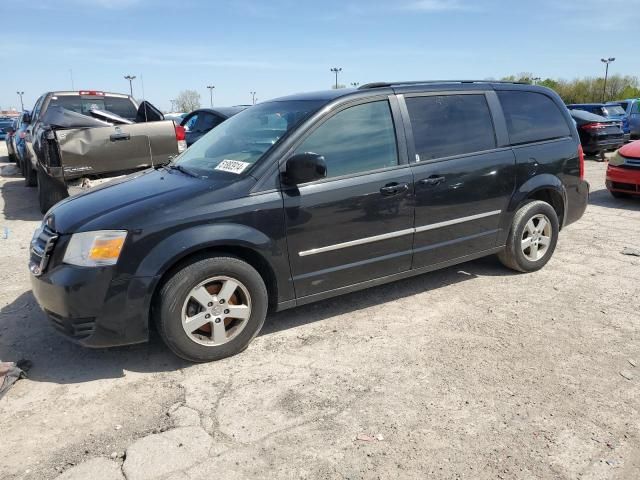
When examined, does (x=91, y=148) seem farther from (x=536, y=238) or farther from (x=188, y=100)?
(x=188, y=100)

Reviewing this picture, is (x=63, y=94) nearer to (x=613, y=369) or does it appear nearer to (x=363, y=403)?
(x=363, y=403)

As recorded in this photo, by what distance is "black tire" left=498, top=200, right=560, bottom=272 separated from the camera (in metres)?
4.86

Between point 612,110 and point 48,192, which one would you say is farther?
point 612,110

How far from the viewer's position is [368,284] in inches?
159

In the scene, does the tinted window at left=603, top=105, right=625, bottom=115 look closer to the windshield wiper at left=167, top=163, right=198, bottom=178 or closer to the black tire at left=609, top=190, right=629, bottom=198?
the black tire at left=609, top=190, right=629, bottom=198

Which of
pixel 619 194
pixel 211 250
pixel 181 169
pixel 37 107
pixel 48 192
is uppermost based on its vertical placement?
pixel 37 107

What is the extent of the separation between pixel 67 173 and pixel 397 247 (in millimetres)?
5098

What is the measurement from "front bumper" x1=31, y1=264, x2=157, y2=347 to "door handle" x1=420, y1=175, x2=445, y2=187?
7.33 ft

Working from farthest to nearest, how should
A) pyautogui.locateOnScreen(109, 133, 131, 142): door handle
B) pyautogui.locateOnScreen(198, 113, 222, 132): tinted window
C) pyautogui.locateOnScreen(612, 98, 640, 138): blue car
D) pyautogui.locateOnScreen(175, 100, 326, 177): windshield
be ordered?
pyautogui.locateOnScreen(612, 98, 640, 138): blue car < pyautogui.locateOnScreen(198, 113, 222, 132): tinted window < pyautogui.locateOnScreen(109, 133, 131, 142): door handle < pyautogui.locateOnScreen(175, 100, 326, 177): windshield

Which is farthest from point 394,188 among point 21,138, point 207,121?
point 21,138

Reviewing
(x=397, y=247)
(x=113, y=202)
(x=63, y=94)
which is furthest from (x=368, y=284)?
(x=63, y=94)

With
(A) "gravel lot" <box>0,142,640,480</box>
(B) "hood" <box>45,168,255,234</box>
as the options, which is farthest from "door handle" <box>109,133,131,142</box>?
(B) "hood" <box>45,168,255,234</box>

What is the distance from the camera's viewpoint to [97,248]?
3143 millimetres

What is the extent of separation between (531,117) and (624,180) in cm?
441
